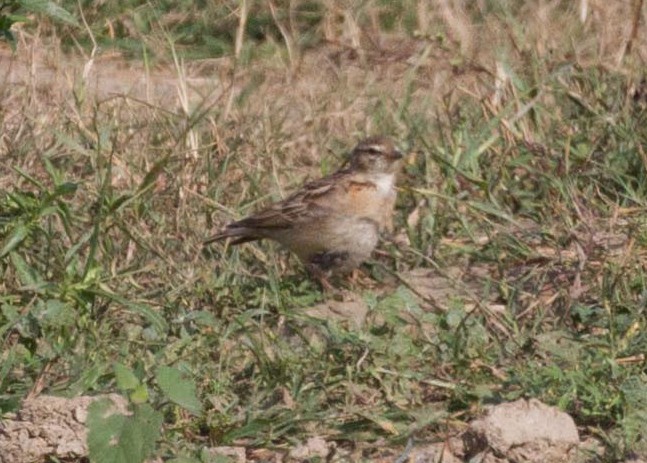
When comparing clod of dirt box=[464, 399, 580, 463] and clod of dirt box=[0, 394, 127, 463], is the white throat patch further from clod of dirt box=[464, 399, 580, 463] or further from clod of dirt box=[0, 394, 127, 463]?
clod of dirt box=[0, 394, 127, 463]

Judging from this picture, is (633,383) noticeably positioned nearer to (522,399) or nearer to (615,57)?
(522,399)

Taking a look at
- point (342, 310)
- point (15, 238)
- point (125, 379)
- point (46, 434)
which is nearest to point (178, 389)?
point (125, 379)

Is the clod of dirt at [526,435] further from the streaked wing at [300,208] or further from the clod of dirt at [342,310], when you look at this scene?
the streaked wing at [300,208]

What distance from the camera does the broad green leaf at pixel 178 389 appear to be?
6.26m

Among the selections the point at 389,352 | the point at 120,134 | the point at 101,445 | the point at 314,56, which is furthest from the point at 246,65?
the point at 101,445

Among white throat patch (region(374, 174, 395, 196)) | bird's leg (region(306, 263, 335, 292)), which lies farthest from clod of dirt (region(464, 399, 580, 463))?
white throat patch (region(374, 174, 395, 196))

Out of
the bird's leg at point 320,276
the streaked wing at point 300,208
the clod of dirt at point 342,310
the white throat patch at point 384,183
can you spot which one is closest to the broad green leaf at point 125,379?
the clod of dirt at point 342,310

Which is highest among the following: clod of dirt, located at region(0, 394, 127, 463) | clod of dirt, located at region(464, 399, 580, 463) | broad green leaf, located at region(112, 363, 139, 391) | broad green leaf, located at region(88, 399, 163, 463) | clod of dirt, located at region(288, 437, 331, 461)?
broad green leaf, located at region(112, 363, 139, 391)

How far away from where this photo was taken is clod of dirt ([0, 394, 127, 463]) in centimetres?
645

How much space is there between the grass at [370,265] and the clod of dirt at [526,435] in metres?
0.21

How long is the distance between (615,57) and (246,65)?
233cm

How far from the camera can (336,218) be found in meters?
8.78

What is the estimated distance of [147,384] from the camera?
271 inches

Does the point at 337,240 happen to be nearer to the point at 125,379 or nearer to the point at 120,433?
the point at 125,379
